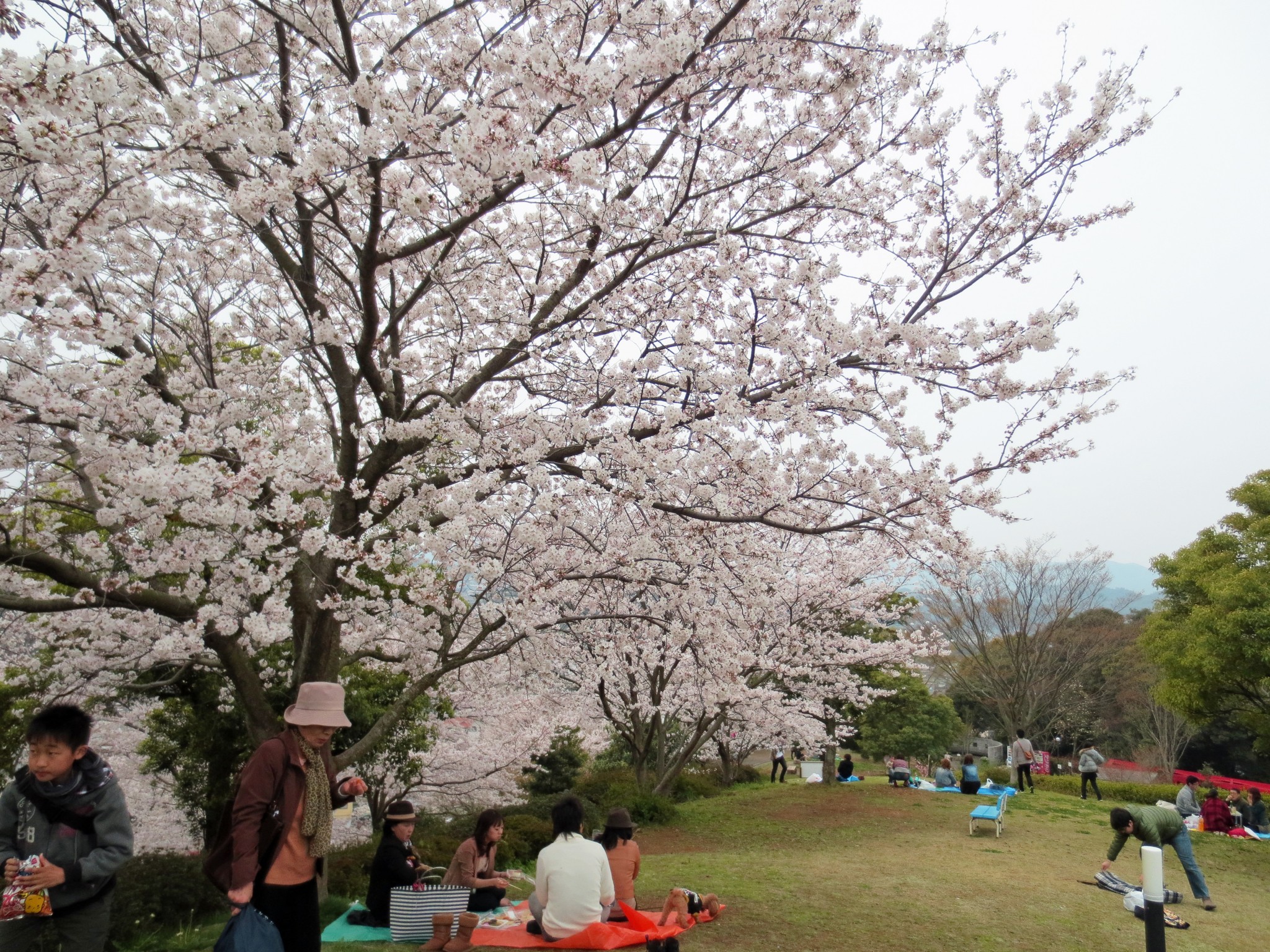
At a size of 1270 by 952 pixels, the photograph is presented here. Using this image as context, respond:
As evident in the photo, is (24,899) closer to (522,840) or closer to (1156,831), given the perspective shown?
(522,840)

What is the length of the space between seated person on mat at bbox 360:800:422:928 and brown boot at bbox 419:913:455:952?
0.36 metres

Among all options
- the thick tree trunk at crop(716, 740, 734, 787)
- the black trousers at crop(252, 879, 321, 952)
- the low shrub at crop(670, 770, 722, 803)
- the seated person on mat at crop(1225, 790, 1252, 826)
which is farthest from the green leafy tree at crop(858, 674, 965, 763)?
the black trousers at crop(252, 879, 321, 952)

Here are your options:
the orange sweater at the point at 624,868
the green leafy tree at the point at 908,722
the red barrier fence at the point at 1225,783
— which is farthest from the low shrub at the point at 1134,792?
the orange sweater at the point at 624,868

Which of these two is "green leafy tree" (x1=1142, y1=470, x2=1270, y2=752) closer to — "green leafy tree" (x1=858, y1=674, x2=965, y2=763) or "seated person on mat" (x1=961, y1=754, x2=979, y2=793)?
"seated person on mat" (x1=961, y1=754, x2=979, y2=793)

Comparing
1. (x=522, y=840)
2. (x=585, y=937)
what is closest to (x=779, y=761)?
(x=522, y=840)

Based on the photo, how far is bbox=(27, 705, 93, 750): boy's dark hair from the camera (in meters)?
2.91

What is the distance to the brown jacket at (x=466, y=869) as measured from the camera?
533cm

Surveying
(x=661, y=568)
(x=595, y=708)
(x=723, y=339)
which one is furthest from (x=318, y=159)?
(x=595, y=708)

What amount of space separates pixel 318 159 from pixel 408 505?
243 cm

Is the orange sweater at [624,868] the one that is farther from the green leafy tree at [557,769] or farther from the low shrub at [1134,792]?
the low shrub at [1134,792]

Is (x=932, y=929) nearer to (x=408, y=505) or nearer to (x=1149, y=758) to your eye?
(x=408, y=505)

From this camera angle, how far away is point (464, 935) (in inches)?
188

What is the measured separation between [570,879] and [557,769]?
38.3 feet

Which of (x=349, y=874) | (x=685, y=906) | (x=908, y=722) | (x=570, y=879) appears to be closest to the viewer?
(x=570, y=879)
